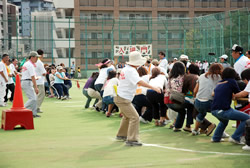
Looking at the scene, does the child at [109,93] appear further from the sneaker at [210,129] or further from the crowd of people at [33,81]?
the sneaker at [210,129]

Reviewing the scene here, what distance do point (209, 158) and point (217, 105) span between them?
145 cm

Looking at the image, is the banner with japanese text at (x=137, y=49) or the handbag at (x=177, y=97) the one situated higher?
the banner with japanese text at (x=137, y=49)

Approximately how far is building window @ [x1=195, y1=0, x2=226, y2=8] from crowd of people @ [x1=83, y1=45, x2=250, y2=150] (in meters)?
55.6

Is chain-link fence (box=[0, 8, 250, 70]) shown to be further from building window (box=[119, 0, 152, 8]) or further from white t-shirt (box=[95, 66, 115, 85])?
white t-shirt (box=[95, 66, 115, 85])

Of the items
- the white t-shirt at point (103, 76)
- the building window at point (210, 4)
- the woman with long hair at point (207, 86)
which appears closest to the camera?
the woman with long hair at point (207, 86)

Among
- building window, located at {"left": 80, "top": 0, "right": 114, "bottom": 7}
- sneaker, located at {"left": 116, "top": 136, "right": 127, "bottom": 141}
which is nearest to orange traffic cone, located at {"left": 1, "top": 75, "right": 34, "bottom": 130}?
sneaker, located at {"left": 116, "top": 136, "right": 127, "bottom": 141}

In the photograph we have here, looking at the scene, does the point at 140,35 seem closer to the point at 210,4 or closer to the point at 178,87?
the point at 210,4

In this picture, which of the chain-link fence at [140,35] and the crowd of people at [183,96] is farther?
the chain-link fence at [140,35]

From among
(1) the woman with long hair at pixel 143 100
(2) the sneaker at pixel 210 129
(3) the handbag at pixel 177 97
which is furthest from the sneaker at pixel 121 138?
(1) the woman with long hair at pixel 143 100

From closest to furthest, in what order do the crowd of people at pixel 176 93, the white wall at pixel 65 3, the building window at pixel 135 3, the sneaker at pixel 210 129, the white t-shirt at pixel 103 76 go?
the crowd of people at pixel 176 93 → the sneaker at pixel 210 129 → the white t-shirt at pixel 103 76 → the white wall at pixel 65 3 → the building window at pixel 135 3

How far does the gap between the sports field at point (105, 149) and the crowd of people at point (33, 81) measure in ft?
4.05

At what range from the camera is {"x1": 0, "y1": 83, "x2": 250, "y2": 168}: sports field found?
22.7 ft

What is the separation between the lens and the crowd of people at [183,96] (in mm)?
8281


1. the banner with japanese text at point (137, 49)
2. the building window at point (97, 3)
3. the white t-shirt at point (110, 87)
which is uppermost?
the building window at point (97, 3)
